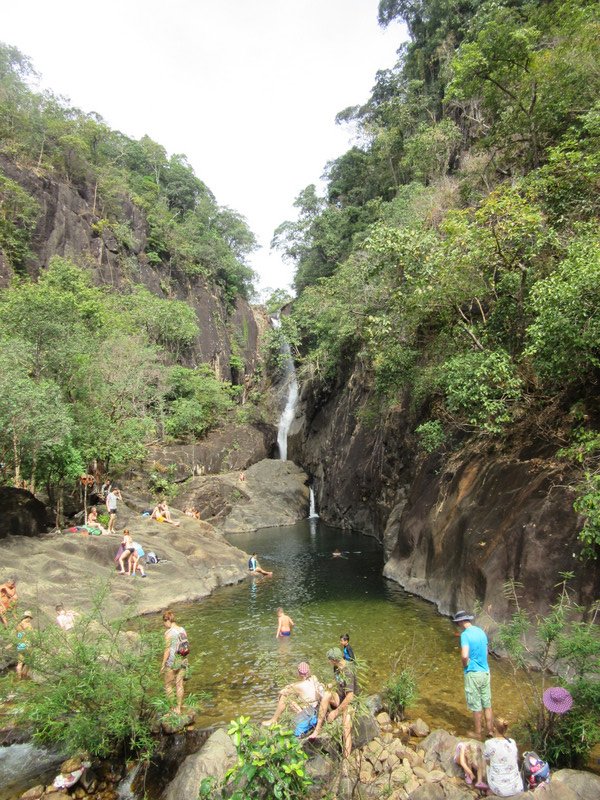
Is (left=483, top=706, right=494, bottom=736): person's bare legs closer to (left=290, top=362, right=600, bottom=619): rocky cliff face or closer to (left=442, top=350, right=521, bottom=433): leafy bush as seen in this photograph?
(left=290, top=362, right=600, bottom=619): rocky cliff face

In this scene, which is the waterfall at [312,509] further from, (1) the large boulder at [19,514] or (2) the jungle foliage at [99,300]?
(1) the large boulder at [19,514]

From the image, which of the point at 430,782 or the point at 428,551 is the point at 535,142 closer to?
the point at 428,551

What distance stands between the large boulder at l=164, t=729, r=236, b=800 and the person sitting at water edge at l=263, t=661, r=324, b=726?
65cm

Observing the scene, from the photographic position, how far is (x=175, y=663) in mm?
7082

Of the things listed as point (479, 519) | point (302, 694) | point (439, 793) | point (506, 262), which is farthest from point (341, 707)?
point (506, 262)

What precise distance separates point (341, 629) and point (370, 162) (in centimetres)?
3498

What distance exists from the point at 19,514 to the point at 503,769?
16538 mm

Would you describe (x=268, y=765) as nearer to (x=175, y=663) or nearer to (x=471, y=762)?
(x=471, y=762)

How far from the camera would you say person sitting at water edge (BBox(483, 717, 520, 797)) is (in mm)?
5012

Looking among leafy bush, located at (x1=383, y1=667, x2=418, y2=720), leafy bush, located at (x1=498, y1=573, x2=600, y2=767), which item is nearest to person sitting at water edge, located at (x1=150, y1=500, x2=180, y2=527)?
leafy bush, located at (x1=383, y1=667, x2=418, y2=720)

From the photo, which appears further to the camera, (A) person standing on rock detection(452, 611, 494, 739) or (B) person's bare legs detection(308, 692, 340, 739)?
(A) person standing on rock detection(452, 611, 494, 739)

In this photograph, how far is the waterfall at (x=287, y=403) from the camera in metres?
40.4

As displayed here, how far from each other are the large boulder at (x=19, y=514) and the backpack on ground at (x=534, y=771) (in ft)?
51.1

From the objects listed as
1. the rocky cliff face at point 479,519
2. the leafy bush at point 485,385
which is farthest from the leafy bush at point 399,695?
the leafy bush at point 485,385
